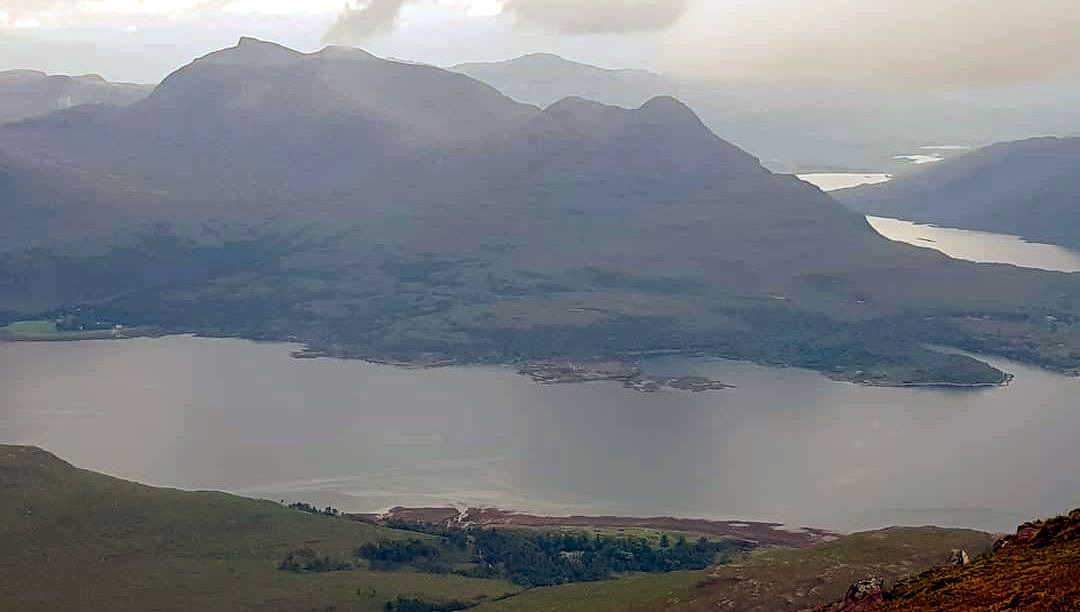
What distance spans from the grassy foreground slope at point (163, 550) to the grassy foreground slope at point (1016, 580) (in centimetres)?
A: 4604

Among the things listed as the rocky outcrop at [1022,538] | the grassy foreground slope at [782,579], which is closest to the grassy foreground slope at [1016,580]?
the rocky outcrop at [1022,538]

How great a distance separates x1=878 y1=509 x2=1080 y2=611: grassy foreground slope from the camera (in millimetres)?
23969

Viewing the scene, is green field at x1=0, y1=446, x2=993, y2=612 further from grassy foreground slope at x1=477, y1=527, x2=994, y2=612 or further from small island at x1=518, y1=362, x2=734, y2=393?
small island at x1=518, y1=362, x2=734, y2=393

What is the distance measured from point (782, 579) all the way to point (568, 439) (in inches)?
2079

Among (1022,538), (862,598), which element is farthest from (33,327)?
(1022,538)

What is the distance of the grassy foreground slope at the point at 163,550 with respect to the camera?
7300cm

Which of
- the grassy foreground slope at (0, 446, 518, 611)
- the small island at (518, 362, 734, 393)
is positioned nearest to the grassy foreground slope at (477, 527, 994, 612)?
the grassy foreground slope at (0, 446, 518, 611)

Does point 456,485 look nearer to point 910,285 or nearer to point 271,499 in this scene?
point 271,499

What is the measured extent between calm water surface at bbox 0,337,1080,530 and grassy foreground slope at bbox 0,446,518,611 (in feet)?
40.4

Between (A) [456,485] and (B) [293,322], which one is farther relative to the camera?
(B) [293,322]

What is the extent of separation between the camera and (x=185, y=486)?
104875 mm

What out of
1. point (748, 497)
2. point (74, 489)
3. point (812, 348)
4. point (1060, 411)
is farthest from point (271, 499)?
point (812, 348)

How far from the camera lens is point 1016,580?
86.0 feet

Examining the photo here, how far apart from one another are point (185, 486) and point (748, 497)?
137ft
